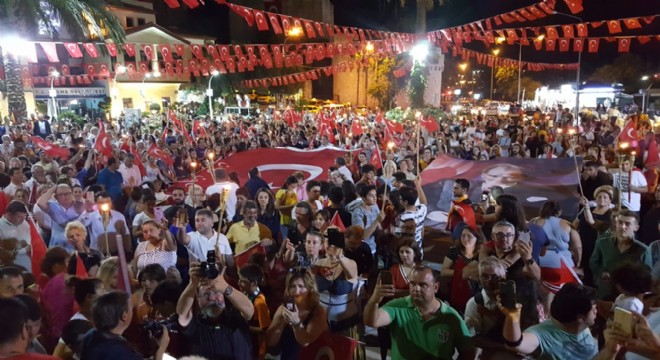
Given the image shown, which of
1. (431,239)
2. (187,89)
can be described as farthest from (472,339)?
(187,89)

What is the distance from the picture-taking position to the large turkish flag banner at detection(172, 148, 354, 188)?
34.0 feet

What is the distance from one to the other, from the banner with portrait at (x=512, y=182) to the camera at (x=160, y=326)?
204 inches

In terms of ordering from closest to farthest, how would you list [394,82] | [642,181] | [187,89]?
1. [642,181]
2. [187,89]
3. [394,82]

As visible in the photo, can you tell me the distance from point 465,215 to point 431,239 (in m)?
2.00

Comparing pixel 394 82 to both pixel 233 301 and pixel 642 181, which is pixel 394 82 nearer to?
pixel 642 181

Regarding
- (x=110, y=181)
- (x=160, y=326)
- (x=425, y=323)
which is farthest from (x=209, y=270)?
(x=110, y=181)

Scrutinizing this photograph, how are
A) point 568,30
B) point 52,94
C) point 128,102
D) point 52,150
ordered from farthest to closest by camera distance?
point 128,102
point 52,94
point 568,30
point 52,150

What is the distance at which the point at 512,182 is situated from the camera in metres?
8.80

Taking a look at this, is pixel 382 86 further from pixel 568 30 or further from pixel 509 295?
pixel 509 295

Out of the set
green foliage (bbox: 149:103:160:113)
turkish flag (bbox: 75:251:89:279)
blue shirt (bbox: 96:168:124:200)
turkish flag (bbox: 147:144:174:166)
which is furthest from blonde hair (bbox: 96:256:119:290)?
green foliage (bbox: 149:103:160:113)

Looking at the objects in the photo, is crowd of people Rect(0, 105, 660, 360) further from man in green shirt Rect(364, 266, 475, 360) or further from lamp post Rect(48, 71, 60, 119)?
lamp post Rect(48, 71, 60, 119)

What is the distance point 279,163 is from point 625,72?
55253 mm

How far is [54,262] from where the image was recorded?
444 centimetres

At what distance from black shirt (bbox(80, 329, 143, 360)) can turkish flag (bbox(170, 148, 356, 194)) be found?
723 cm
